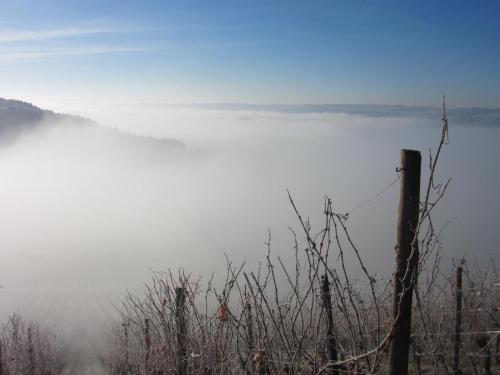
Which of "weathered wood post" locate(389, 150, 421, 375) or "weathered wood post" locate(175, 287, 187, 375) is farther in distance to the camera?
"weathered wood post" locate(175, 287, 187, 375)

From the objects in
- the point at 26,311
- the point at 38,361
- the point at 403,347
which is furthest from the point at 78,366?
the point at 26,311

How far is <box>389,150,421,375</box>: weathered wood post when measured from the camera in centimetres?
325

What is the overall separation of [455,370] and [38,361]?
20.3 meters

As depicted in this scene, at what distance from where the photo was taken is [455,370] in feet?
22.7

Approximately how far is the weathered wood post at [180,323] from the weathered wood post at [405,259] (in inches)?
126

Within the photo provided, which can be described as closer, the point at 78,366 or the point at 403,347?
the point at 403,347

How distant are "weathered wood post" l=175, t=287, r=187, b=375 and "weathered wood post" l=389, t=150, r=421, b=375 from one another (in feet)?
10.5

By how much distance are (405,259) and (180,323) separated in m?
3.64

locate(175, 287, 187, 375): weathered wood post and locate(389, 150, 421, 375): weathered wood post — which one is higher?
locate(389, 150, 421, 375): weathered wood post

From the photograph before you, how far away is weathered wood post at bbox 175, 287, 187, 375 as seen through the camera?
604 cm

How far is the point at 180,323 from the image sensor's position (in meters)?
6.11

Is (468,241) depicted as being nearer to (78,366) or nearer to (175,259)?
(175,259)

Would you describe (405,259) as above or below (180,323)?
above

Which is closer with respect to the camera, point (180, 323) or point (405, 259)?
point (405, 259)
